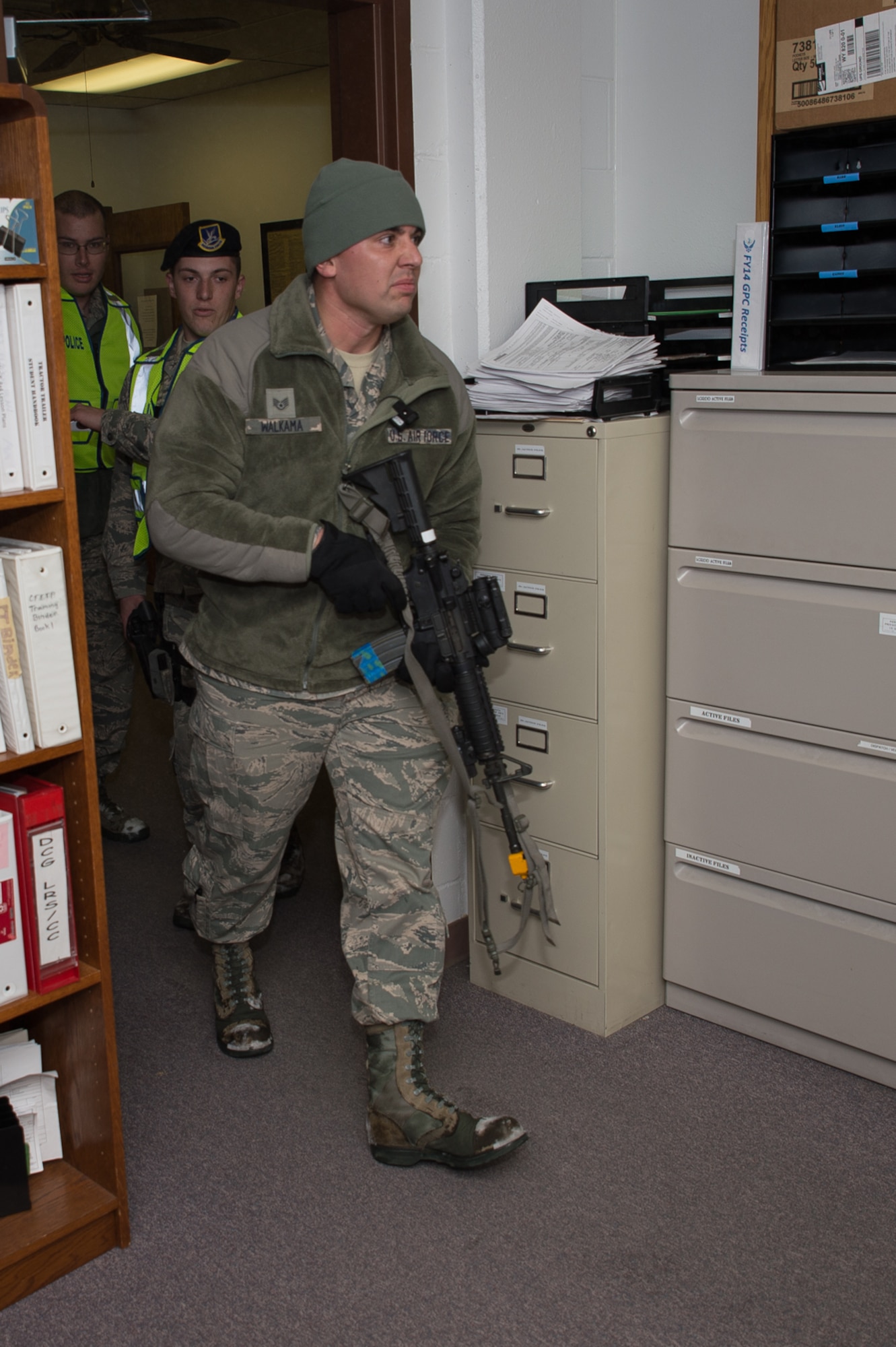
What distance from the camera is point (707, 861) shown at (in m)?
2.47

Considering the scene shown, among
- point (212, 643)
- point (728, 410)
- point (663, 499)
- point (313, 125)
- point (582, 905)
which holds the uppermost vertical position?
point (313, 125)

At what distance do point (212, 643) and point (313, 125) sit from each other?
15.9ft

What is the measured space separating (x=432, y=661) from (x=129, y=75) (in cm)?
580

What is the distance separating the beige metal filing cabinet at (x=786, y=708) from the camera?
214 cm

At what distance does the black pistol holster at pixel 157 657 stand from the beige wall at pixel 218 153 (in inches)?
154

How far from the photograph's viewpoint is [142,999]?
2.69 metres

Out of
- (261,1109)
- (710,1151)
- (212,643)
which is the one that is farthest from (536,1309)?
(212,643)

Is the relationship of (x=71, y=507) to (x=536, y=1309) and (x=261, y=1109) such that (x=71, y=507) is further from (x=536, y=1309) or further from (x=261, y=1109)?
(x=536, y=1309)

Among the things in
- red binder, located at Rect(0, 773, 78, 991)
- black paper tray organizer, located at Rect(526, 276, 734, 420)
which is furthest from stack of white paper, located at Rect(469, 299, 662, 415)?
red binder, located at Rect(0, 773, 78, 991)

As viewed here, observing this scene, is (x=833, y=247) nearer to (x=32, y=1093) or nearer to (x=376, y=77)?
(x=376, y=77)

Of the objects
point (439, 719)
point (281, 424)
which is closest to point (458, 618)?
point (439, 719)

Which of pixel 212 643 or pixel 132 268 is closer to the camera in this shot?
pixel 212 643

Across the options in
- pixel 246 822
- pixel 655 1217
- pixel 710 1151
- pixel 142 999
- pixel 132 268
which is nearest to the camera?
pixel 655 1217

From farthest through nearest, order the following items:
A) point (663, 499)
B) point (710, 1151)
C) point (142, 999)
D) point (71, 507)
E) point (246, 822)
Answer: point (142, 999) → point (663, 499) → point (246, 822) → point (710, 1151) → point (71, 507)
